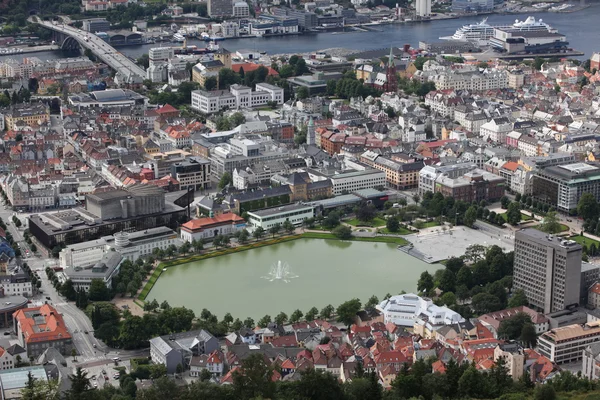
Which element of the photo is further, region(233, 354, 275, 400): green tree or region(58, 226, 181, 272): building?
region(58, 226, 181, 272): building

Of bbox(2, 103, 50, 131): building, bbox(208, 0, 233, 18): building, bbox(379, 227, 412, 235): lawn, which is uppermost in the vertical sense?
bbox(208, 0, 233, 18): building

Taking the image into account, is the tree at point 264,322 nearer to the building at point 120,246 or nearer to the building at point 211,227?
the building at point 120,246

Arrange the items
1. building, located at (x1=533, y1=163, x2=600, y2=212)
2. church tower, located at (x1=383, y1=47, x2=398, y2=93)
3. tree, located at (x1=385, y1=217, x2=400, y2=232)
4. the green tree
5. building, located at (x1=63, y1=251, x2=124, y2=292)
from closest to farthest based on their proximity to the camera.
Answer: the green tree
building, located at (x1=63, y1=251, x2=124, y2=292)
tree, located at (x1=385, y1=217, x2=400, y2=232)
building, located at (x1=533, y1=163, x2=600, y2=212)
church tower, located at (x1=383, y1=47, x2=398, y2=93)

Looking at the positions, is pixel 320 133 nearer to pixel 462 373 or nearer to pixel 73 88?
pixel 73 88

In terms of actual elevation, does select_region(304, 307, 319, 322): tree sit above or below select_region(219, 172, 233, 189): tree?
below

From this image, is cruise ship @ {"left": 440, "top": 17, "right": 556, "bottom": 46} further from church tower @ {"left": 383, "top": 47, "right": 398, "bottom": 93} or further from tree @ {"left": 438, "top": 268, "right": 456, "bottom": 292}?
tree @ {"left": 438, "top": 268, "right": 456, "bottom": 292}

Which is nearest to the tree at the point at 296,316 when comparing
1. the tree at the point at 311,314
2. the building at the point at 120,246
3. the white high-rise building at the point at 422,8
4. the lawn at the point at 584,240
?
the tree at the point at 311,314

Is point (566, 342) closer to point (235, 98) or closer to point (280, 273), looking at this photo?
point (280, 273)

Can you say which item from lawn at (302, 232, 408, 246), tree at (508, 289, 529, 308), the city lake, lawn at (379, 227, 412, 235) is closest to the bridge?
lawn at (302, 232, 408, 246)
